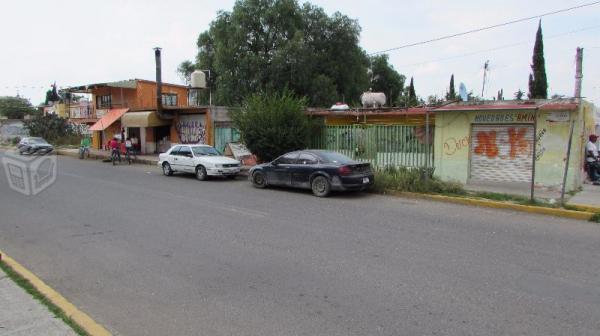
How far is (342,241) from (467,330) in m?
3.59

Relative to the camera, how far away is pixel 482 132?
14.9 meters

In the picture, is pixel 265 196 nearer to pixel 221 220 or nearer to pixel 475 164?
pixel 221 220

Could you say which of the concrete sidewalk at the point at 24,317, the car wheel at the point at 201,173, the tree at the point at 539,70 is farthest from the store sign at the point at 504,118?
the tree at the point at 539,70

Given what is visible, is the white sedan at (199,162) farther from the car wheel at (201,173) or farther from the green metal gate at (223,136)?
the green metal gate at (223,136)

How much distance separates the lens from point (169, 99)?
3600cm

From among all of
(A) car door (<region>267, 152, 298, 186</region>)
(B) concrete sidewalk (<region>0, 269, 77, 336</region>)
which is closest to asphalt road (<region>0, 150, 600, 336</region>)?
(B) concrete sidewalk (<region>0, 269, 77, 336</region>)

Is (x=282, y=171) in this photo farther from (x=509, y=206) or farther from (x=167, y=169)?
(x=167, y=169)

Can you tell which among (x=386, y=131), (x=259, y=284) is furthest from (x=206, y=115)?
(x=259, y=284)

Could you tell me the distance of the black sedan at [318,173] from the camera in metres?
12.9

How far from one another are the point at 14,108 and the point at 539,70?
307 feet

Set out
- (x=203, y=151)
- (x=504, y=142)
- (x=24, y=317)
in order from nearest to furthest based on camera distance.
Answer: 1. (x=24, y=317)
2. (x=504, y=142)
3. (x=203, y=151)

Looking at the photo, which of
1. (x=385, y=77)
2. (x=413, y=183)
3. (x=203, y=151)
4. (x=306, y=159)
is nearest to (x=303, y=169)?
(x=306, y=159)

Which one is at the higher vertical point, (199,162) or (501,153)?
(501,153)

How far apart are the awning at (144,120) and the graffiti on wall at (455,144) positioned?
19.8 meters
